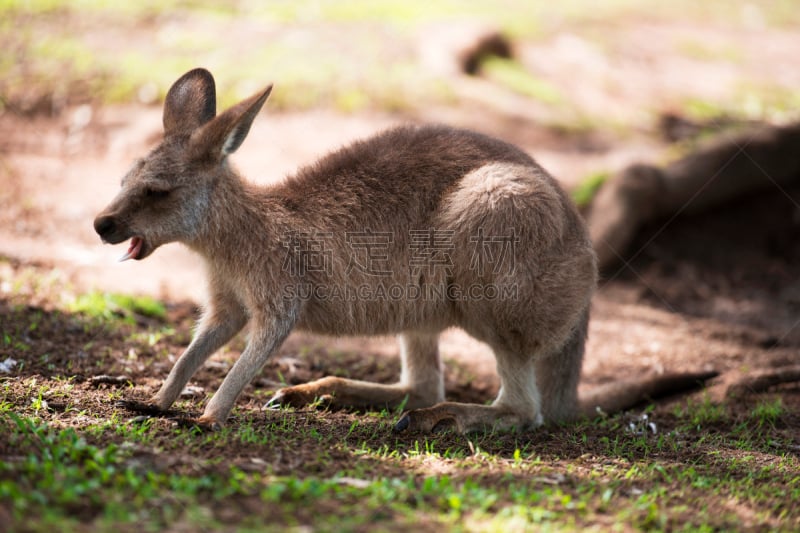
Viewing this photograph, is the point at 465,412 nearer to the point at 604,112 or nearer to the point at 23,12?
the point at 604,112

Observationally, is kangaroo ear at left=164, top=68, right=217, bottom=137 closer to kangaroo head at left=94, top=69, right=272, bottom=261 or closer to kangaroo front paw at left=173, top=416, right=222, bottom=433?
kangaroo head at left=94, top=69, right=272, bottom=261

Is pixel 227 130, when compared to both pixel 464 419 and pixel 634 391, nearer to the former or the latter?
pixel 464 419

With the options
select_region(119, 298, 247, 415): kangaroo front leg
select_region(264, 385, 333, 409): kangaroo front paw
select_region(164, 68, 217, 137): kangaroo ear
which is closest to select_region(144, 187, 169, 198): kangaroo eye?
select_region(164, 68, 217, 137): kangaroo ear

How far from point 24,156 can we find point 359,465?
26.4 ft

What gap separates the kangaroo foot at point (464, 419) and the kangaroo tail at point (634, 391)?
2.62 ft

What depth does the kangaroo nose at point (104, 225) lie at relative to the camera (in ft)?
15.3

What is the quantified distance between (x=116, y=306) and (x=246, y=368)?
2.51m

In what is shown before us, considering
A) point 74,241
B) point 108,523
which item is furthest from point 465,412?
point 74,241

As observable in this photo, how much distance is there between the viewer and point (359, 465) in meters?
4.27

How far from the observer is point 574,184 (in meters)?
9.96

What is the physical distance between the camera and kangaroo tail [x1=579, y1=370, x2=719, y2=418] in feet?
20.4

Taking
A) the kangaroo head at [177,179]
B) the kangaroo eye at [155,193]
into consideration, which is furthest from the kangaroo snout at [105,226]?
the kangaroo eye at [155,193]

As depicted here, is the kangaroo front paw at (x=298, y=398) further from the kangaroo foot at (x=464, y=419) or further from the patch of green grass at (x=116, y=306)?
the patch of green grass at (x=116, y=306)

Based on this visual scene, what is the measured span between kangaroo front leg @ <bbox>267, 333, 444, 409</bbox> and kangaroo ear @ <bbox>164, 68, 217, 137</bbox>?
1.84 meters
